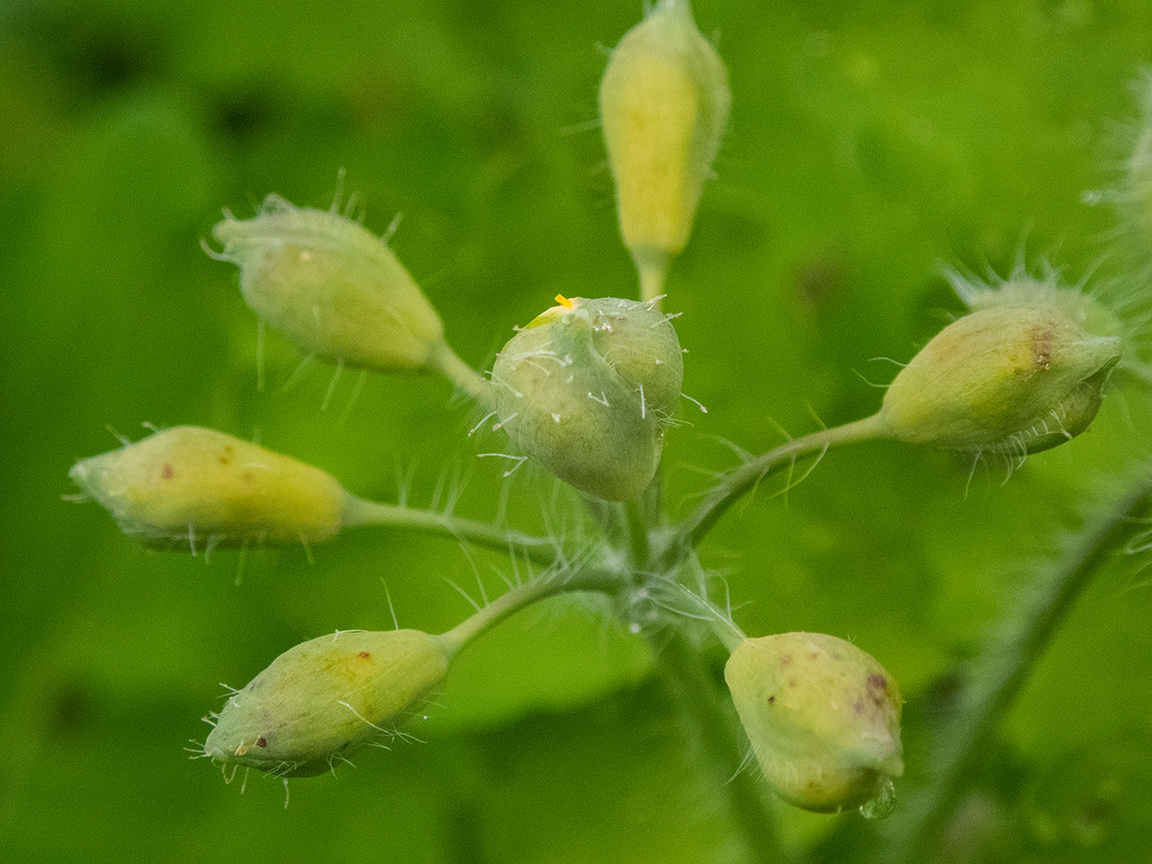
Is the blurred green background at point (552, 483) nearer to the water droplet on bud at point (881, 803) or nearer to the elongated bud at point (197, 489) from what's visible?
the elongated bud at point (197, 489)

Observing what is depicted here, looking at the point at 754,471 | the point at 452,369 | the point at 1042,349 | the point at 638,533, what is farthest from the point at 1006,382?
the point at 452,369

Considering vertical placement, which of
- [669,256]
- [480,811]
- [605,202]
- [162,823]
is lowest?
[162,823]

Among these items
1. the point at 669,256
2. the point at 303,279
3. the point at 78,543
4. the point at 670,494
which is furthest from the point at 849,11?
the point at 78,543

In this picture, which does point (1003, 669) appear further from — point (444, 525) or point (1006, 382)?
point (444, 525)

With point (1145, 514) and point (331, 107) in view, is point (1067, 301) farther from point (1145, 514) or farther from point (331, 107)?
point (331, 107)

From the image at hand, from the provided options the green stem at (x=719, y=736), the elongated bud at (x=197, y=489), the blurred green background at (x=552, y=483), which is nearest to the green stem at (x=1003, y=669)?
the blurred green background at (x=552, y=483)

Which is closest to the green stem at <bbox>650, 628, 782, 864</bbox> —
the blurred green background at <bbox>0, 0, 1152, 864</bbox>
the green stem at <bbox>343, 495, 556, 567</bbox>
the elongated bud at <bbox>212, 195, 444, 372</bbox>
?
the blurred green background at <bbox>0, 0, 1152, 864</bbox>
